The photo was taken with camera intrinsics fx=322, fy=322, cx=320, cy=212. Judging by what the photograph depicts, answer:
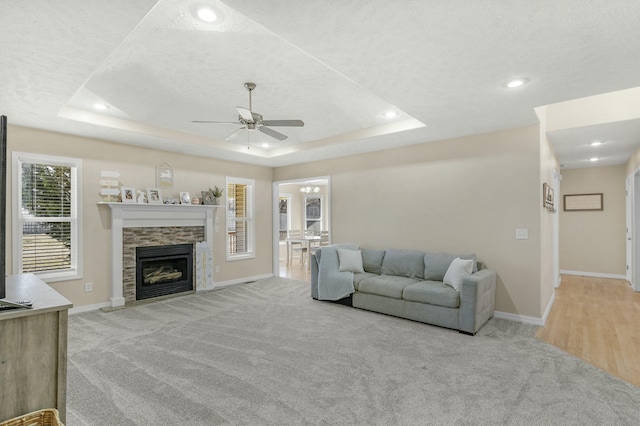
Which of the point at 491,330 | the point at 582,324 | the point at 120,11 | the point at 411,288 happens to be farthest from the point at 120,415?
the point at 582,324

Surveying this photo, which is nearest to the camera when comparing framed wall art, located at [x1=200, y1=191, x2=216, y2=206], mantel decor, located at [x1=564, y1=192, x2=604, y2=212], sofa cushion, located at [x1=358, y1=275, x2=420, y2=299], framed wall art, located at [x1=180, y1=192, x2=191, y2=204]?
sofa cushion, located at [x1=358, y1=275, x2=420, y2=299]

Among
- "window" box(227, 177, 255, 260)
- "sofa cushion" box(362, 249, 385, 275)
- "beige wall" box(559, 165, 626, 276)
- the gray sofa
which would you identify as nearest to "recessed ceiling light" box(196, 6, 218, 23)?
the gray sofa

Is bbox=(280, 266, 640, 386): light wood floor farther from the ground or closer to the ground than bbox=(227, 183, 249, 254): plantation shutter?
closer to the ground

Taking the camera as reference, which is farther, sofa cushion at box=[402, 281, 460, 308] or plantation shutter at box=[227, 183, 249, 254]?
plantation shutter at box=[227, 183, 249, 254]

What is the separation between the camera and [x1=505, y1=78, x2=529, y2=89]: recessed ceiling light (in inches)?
106

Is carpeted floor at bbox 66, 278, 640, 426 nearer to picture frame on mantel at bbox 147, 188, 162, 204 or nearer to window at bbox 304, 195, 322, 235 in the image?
picture frame on mantel at bbox 147, 188, 162, 204

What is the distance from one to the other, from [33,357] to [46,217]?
11.5 ft

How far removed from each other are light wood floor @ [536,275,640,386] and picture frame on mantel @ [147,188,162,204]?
18.1 feet

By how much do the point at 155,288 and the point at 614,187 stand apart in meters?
9.16

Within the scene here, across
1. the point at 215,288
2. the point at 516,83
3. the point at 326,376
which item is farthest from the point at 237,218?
the point at 516,83

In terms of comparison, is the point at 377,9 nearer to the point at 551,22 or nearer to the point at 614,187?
the point at 551,22

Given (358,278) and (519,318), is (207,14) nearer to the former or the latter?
A: (358,278)

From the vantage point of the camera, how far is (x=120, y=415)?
2.15m

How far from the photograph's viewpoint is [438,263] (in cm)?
434
